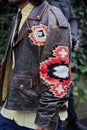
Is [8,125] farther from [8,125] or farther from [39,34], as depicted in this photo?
[39,34]

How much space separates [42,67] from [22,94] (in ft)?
0.88

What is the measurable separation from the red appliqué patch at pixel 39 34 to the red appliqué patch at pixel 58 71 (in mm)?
124

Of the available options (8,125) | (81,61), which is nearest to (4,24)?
(81,61)

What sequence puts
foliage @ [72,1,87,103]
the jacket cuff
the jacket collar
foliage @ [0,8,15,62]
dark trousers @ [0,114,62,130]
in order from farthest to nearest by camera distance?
1. foliage @ [72,1,87,103]
2. foliage @ [0,8,15,62]
3. dark trousers @ [0,114,62,130]
4. the jacket collar
5. the jacket cuff

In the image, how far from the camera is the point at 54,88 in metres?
2.50

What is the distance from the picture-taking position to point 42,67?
253cm

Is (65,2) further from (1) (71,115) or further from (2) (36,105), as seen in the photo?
(2) (36,105)

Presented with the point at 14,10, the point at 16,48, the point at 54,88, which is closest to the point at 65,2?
the point at 14,10

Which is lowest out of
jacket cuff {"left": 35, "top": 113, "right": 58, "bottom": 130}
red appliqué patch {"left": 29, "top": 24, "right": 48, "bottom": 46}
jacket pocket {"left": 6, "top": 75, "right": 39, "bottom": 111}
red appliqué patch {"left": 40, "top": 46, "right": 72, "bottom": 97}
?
jacket cuff {"left": 35, "top": 113, "right": 58, "bottom": 130}

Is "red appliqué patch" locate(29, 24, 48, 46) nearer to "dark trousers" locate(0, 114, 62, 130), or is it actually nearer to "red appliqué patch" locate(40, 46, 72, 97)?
"red appliqué patch" locate(40, 46, 72, 97)

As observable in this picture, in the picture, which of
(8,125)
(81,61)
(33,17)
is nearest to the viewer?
(33,17)

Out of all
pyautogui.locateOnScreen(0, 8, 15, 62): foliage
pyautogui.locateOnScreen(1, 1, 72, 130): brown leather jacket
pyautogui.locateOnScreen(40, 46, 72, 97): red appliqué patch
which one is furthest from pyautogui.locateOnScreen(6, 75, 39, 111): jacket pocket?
pyautogui.locateOnScreen(0, 8, 15, 62): foliage

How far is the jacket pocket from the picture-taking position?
2.67 m

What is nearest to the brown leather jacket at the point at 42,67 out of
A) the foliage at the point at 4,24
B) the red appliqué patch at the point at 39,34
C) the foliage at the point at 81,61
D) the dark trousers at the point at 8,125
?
the red appliqué patch at the point at 39,34
